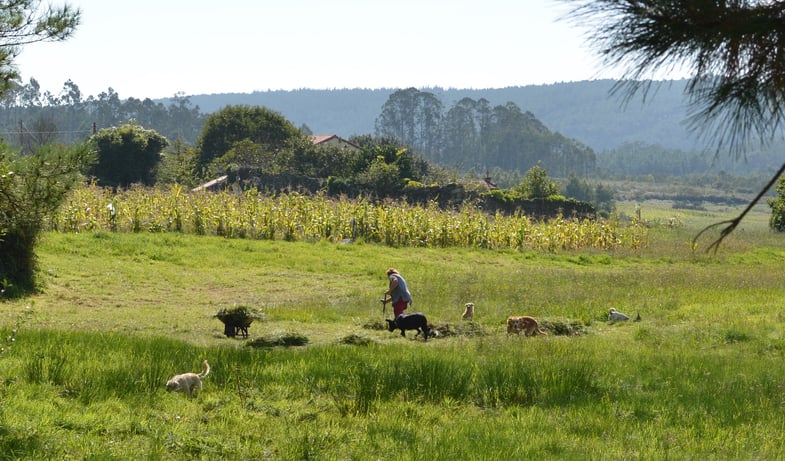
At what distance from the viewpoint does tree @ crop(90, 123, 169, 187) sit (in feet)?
186

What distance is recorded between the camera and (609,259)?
30.7 meters

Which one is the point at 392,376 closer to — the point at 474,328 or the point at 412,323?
the point at 412,323

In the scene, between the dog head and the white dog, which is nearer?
the dog head

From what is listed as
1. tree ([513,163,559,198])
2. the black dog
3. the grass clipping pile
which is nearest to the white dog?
the grass clipping pile

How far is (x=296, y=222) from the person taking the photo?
1203 inches

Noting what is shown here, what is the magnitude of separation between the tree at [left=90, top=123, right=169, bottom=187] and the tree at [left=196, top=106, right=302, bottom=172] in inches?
494

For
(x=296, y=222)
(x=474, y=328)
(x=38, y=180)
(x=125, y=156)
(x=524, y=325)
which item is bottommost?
(x=296, y=222)

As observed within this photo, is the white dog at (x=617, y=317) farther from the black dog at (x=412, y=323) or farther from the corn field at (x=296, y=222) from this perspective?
the corn field at (x=296, y=222)

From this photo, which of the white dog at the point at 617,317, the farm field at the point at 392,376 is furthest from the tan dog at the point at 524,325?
the white dog at the point at 617,317

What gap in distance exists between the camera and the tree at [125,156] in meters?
56.8

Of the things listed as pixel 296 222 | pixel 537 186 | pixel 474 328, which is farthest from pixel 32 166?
pixel 537 186

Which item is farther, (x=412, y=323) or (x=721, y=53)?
(x=412, y=323)

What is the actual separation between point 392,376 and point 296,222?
22203 millimetres

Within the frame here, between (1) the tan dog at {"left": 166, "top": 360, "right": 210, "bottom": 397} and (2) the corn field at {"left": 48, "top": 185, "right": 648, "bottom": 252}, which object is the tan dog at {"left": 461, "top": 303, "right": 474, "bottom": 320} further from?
(2) the corn field at {"left": 48, "top": 185, "right": 648, "bottom": 252}
